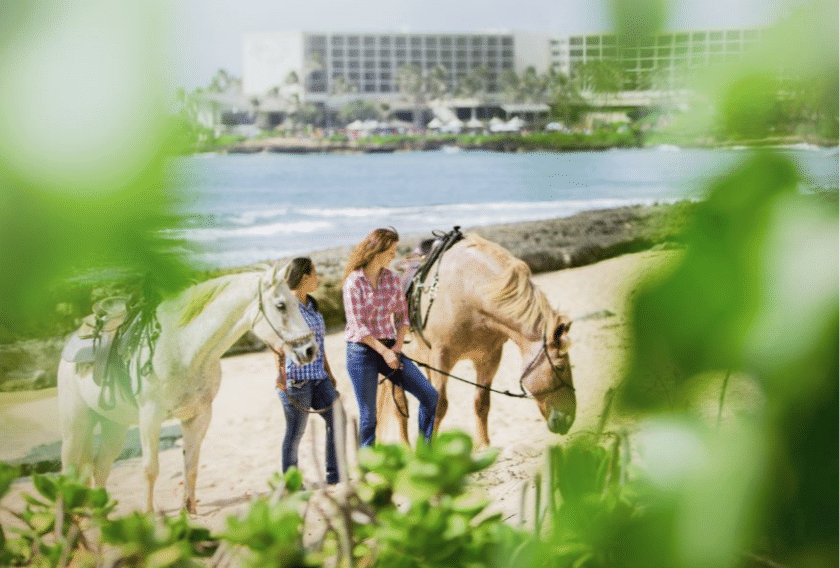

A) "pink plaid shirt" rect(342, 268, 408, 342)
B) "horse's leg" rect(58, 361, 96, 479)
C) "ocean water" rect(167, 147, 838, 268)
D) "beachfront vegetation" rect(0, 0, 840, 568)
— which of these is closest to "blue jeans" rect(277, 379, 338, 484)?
"pink plaid shirt" rect(342, 268, 408, 342)

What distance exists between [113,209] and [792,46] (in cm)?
20

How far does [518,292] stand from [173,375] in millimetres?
1107

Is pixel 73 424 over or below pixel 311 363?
below

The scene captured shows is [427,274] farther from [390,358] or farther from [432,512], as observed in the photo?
[432,512]

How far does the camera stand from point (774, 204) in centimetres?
28

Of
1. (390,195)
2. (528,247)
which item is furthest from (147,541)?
(528,247)

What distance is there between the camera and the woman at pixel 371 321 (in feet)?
9.19

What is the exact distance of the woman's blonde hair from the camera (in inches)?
109

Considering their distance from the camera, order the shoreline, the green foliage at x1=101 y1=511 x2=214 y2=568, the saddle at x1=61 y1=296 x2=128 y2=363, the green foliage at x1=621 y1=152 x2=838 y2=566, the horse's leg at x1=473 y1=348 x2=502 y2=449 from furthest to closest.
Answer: the horse's leg at x1=473 y1=348 x2=502 y2=449 → the saddle at x1=61 y1=296 x2=128 y2=363 → the shoreline → the green foliage at x1=101 y1=511 x2=214 y2=568 → the green foliage at x1=621 y1=152 x2=838 y2=566

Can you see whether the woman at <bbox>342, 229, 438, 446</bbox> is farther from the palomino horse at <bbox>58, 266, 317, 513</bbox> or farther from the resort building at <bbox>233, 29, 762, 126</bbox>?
the resort building at <bbox>233, 29, 762, 126</bbox>

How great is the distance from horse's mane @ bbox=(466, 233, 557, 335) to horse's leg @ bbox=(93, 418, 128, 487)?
1176 mm

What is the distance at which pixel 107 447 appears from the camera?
9.24 ft

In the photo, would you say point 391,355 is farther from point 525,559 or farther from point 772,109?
point 772,109

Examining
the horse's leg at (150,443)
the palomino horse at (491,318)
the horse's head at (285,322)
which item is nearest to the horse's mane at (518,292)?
the palomino horse at (491,318)
